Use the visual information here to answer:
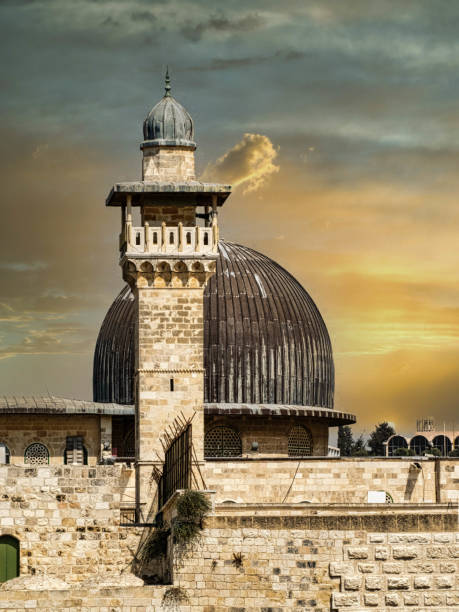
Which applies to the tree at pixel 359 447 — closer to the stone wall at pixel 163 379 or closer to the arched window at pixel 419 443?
the arched window at pixel 419 443

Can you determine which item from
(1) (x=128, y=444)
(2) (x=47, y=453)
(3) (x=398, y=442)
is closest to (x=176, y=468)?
(2) (x=47, y=453)

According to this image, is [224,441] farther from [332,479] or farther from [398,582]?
[398,582]

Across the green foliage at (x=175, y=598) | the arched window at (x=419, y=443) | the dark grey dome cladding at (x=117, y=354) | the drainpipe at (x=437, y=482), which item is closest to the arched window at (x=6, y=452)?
the dark grey dome cladding at (x=117, y=354)

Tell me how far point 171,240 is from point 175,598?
9479 millimetres

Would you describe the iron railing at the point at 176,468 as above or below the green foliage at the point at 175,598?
above

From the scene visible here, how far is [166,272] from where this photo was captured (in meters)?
33.8

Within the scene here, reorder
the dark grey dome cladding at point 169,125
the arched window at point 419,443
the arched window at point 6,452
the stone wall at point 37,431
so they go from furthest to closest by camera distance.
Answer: the arched window at point 419,443 → the stone wall at point 37,431 → the arched window at point 6,452 → the dark grey dome cladding at point 169,125

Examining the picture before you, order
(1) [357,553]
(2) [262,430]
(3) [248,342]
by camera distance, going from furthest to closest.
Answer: (3) [248,342], (2) [262,430], (1) [357,553]

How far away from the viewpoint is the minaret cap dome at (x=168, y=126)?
115 feet

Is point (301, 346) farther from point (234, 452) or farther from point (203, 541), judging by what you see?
point (203, 541)

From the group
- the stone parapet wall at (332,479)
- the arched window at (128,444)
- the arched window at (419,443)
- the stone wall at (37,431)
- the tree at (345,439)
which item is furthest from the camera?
the arched window at (419,443)

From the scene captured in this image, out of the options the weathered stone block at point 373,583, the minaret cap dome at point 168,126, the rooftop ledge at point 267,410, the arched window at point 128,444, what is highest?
the minaret cap dome at point 168,126

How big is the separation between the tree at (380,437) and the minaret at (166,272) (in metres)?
60.0

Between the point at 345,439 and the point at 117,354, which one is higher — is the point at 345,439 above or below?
above
